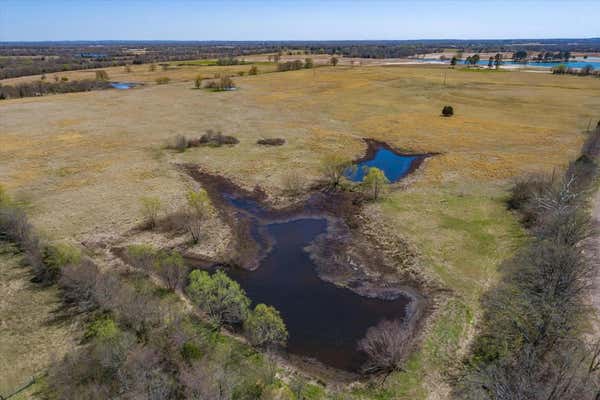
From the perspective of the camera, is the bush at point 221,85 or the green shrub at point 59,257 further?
the bush at point 221,85

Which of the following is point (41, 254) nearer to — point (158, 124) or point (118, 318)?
point (118, 318)

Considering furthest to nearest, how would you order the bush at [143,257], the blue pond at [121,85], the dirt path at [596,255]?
the blue pond at [121,85]
the bush at [143,257]
the dirt path at [596,255]

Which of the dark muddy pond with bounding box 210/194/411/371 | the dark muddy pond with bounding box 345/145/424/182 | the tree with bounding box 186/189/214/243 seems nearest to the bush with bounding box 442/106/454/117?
the dark muddy pond with bounding box 345/145/424/182

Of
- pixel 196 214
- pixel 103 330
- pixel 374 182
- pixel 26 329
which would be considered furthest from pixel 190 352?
pixel 374 182

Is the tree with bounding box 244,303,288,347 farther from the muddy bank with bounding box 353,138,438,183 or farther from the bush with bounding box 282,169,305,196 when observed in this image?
the muddy bank with bounding box 353,138,438,183

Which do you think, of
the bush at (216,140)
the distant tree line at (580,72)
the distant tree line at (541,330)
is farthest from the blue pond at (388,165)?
the distant tree line at (580,72)

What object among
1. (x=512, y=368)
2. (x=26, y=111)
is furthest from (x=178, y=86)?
(x=512, y=368)

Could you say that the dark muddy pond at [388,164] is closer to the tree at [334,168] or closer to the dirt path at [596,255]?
the tree at [334,168]
